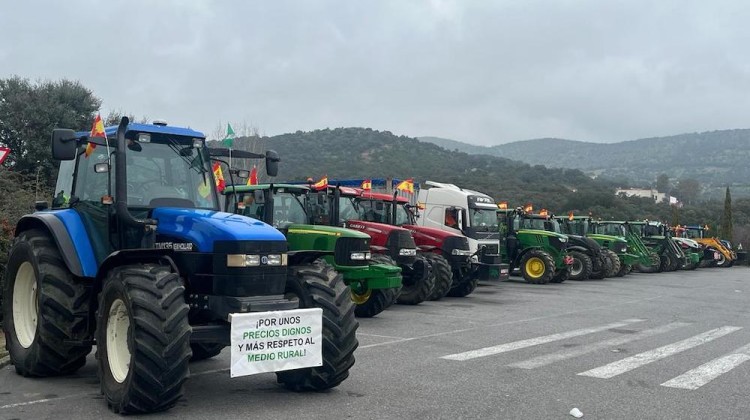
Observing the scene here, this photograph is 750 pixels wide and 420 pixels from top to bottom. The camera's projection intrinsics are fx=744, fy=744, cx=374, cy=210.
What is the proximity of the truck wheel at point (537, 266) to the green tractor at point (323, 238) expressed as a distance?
37.7 feet

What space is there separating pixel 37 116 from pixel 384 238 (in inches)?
471

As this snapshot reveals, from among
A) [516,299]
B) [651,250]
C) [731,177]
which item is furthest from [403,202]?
[731,177]

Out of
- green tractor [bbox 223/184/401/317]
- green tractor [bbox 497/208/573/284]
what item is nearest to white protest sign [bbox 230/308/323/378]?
green tractor [bbox 223/184/401/317]

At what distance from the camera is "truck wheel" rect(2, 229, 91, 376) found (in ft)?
24.3

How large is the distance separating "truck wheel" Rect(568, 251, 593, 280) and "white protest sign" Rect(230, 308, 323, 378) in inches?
819

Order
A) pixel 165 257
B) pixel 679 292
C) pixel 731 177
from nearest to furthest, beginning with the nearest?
pixel 165 257 < pixel 679 292 < pixel 731 177

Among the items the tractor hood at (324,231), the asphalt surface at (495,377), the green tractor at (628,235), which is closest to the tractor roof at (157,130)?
the asphalt surface at (495,377)

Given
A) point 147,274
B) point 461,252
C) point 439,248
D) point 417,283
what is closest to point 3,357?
point 147,274

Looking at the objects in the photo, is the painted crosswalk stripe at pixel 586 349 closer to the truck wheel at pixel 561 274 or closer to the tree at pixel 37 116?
the truck wheel at pixel 561 274

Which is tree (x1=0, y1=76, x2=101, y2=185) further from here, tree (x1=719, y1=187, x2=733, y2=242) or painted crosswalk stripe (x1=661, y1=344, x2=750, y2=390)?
tree (x1=719, y1=187, x2=733, y2=242)

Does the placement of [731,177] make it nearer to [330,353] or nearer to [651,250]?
A: [651,250]

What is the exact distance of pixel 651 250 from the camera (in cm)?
3444

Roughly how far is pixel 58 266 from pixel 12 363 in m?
1.46

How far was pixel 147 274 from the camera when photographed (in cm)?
634
